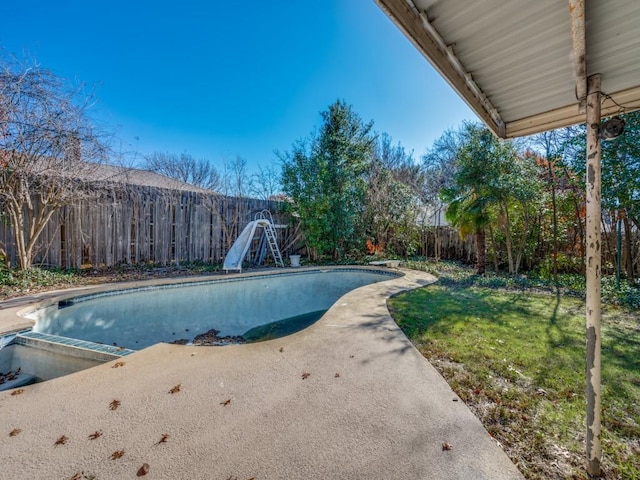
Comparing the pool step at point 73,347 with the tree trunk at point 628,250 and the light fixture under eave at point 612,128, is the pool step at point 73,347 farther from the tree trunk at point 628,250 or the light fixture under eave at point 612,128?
the tree trunk at point 628,250

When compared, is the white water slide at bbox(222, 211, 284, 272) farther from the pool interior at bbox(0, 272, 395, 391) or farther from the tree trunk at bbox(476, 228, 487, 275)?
the tree trunk at bbox(476, 228, 487, 275)

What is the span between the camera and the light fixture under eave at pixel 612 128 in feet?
5.06

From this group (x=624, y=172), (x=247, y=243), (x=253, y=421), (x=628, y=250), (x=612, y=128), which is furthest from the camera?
(x=247, y=243)

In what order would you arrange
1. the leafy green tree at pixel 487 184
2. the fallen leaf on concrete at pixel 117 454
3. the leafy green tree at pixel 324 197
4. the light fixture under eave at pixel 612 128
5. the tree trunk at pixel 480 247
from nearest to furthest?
the light fixture under eave at pixel 612 128, the fallen leaf on concrete at pixel 117 454, the leafy green tree at pixel 487 184, the tree trunk at pixel 480 247, the leafy green tree at pixel 324 197

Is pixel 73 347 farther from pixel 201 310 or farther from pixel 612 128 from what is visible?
pixel 612 128

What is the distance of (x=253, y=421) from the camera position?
204cm

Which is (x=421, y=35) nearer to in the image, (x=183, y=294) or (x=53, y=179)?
(x=183, y=294)

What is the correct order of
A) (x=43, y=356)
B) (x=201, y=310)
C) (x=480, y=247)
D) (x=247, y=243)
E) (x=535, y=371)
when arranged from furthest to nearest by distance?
1. (x=247, y=243)
2. (x=480, y=247)
3. (x=201, y=310)
4. (x=43, y=356)
5. (x=535, y=371)

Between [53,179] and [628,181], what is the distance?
12551 mm

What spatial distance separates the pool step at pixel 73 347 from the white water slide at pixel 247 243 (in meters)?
5.06

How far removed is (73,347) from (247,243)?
19.9 ft

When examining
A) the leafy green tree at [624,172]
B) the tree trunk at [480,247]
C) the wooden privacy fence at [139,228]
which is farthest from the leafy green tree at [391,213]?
the leafy green tree at [624,172]

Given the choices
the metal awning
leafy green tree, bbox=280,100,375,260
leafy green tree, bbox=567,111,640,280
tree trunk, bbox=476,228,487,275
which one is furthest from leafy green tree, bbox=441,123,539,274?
the metal awning

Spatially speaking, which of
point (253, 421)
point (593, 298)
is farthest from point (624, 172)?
point (253, 421)
